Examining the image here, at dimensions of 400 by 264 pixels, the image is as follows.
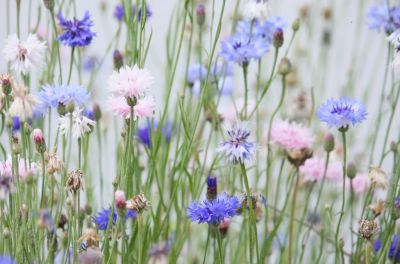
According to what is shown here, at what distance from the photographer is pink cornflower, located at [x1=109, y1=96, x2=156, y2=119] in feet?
2.67

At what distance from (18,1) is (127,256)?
0.32m

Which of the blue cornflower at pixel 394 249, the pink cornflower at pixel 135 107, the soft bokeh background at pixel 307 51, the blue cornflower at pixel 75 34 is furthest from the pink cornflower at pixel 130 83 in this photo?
the blue cornflower at pixel 394 249

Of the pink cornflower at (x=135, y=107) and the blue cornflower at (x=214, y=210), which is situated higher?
the pink cornflower at (x=135, y=107)

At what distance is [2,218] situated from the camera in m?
0.77

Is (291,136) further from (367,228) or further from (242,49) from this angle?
(367,228)

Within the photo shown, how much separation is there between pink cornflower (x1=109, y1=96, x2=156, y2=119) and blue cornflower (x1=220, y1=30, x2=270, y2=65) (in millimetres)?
219

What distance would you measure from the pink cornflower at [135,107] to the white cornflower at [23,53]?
95 mm

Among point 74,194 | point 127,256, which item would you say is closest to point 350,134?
point 127,256

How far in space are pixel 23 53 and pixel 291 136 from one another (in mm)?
391

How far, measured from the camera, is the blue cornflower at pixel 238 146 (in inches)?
31.8

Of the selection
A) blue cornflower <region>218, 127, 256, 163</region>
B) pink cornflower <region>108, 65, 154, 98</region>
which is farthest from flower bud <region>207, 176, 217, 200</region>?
pink cornflower <region>108, 65, 154, 98</region>

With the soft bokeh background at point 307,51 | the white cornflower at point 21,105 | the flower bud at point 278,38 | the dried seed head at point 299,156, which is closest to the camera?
the white cornflower at point 21,105

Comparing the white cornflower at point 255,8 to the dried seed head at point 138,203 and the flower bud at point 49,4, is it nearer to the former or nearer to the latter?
the flower bud at point 49,4

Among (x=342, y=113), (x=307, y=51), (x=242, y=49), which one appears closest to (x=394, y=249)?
(x=342, y=113)
